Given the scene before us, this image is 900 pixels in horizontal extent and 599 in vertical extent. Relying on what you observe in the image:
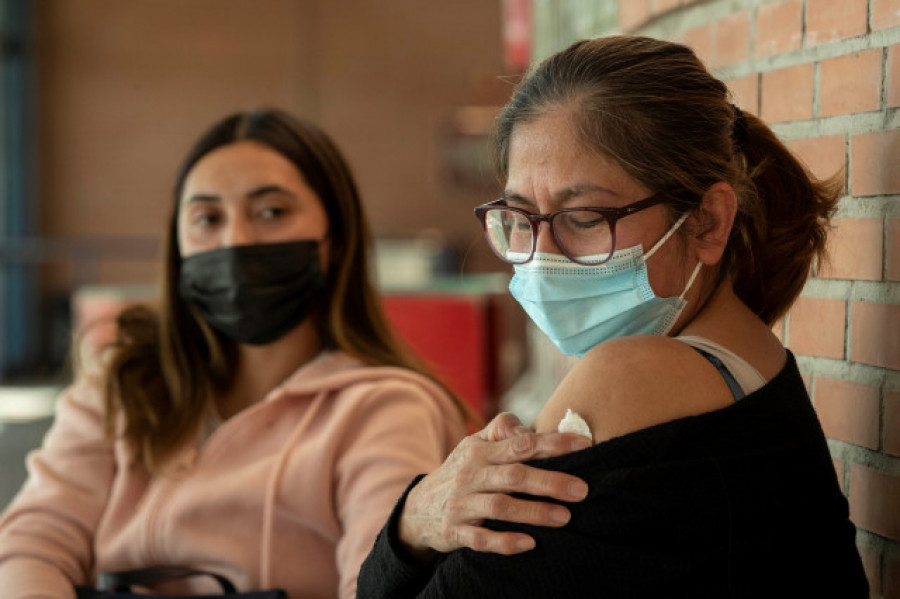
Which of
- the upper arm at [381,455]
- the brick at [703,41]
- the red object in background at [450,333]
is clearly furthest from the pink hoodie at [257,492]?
the red object in background at [450,333]

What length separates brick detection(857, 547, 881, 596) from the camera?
54.7 inches

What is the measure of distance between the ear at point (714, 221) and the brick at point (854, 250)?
32 centimetres

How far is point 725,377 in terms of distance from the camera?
3.54 feet

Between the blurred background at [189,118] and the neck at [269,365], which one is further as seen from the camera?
the blurred background at [189,118]

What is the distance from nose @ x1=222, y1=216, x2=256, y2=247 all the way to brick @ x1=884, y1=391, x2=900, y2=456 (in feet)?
3.96

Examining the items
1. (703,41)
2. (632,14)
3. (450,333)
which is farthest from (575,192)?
(450,333)

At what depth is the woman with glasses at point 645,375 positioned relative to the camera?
3.31 feet

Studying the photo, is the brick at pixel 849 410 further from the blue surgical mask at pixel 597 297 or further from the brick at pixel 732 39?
the brick at pixel 732 39

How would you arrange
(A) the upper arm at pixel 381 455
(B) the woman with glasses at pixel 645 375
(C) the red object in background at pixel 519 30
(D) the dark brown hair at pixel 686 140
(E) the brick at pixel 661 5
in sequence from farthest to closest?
(C) the red object in background at pixel 519 30
(E) the brick at pixel 661 5
(A) the upper arm at pixel 381 455
(D) the dark brown hair at pixel 686 140
(B) the woman with glasses at pixel 645 375

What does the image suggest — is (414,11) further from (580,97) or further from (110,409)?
(580,97)

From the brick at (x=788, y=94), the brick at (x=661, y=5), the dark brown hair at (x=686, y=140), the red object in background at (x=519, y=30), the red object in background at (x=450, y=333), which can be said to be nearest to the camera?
the dark brown hair at (x=686, y=140)

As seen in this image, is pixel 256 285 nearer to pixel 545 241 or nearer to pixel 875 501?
pixel 545 241

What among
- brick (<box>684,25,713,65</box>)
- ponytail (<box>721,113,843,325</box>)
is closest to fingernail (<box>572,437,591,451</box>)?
ponytail (<box>721,113,843,325</box>)

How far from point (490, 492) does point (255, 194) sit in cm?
109
